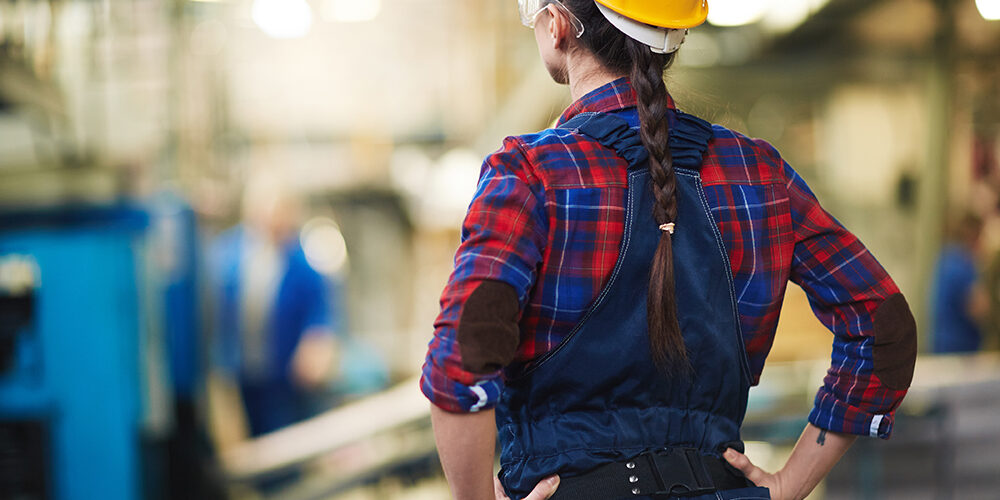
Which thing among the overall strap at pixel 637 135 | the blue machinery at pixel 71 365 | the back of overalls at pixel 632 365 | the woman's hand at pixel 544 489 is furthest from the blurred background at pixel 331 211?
the woman's hand at pixel 544 489

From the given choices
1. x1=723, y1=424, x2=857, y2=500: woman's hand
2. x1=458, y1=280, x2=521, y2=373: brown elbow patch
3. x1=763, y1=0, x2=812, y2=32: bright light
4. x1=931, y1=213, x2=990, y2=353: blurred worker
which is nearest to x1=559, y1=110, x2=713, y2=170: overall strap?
x1=458, y1=280, x2=521, y2=373: brown elbow patch

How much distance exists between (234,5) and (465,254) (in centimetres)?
701

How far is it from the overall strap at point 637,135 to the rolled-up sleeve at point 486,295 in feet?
0.51

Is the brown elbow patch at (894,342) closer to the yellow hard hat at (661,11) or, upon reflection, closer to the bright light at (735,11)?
the yellow hard hat at (661,11)

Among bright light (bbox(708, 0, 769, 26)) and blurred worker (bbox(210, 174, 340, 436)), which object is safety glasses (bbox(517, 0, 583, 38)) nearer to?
blurred worker (bbox(210, 174, 340, 436))

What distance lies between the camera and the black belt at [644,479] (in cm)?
119

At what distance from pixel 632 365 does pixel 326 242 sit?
7.78m

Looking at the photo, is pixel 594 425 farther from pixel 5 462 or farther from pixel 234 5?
pixel 234 5

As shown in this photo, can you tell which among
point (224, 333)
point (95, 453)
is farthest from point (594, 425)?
point (224, 333)

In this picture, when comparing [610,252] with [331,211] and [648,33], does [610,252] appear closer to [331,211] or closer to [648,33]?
[648,33]

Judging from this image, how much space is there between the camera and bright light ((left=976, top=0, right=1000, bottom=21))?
581 centimetres

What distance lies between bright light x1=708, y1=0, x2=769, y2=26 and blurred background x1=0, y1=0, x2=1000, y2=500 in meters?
0.04

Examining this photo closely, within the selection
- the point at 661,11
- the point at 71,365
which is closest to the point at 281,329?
the point at 71,365

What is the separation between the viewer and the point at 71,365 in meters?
3.48
